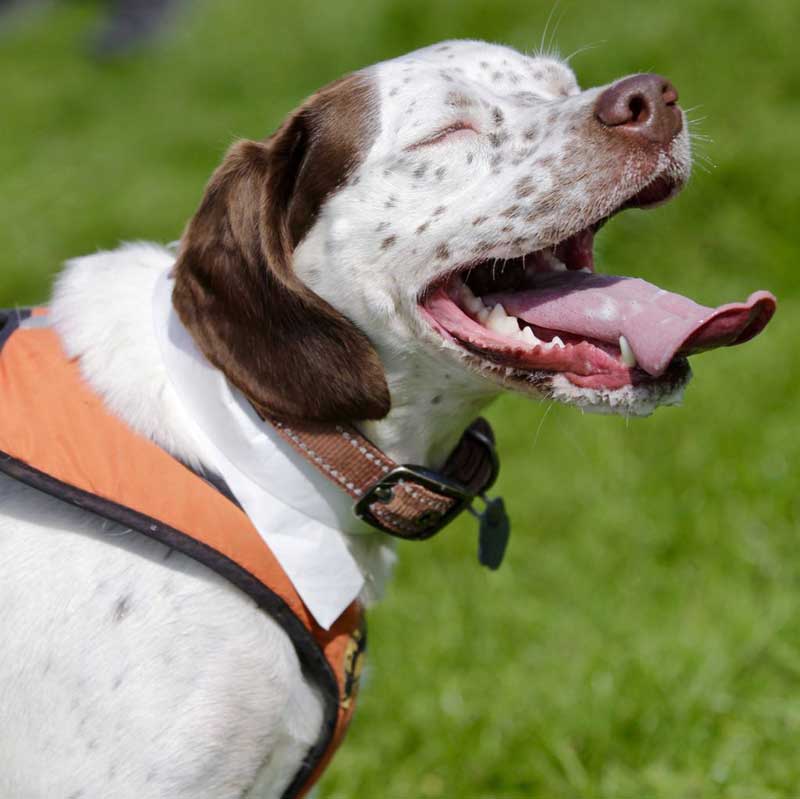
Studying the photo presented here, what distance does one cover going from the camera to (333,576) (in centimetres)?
227

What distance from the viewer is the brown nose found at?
2.20 metres

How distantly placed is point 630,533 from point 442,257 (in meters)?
2.03

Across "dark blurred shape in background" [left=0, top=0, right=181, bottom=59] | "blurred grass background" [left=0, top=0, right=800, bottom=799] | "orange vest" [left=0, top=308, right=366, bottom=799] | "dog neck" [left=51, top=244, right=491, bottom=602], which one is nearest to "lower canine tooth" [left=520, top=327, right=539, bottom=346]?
"dog neck" [left=51, top=244, right=491, bottom=602]

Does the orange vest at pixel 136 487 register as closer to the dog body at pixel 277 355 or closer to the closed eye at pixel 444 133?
the dog body at pixel 277 355

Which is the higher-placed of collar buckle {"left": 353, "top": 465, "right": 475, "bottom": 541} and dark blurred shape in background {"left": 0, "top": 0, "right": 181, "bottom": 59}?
collar buckle {"left": 353, "top": 465, "right": 475, "bottom": 541}

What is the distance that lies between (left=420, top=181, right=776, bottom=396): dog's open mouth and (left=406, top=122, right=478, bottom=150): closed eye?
0.90 ft

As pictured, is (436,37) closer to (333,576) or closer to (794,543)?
(794,543)

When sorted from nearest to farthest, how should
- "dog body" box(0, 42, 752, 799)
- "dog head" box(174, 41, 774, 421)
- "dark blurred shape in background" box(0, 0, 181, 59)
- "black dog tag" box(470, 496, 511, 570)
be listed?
"dog body" box(0, 42, 752, 799)
"dog head" box(174, 41, 774, 421)
"black dog tag" box(470, 496, 511, 570)
"dark blurred shape in background" box(0, 0, 181, 59)

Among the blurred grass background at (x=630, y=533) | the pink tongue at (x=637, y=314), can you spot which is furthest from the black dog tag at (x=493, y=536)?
the blurred grass background at (x=630, y=533)

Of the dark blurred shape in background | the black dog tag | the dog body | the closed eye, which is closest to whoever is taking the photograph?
the dog body

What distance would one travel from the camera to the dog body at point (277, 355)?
2.04m

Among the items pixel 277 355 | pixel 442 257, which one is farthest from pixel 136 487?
pixel 442 257

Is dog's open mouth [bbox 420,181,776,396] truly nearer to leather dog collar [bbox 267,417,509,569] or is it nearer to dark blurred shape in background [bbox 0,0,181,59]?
leather dog collar [bbox 267,417,509,569]

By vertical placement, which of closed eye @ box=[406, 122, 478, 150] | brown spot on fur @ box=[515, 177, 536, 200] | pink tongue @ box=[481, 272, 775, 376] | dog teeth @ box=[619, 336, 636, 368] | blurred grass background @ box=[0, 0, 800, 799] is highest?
closed eye @ box=[406, 122, 478, 150]
